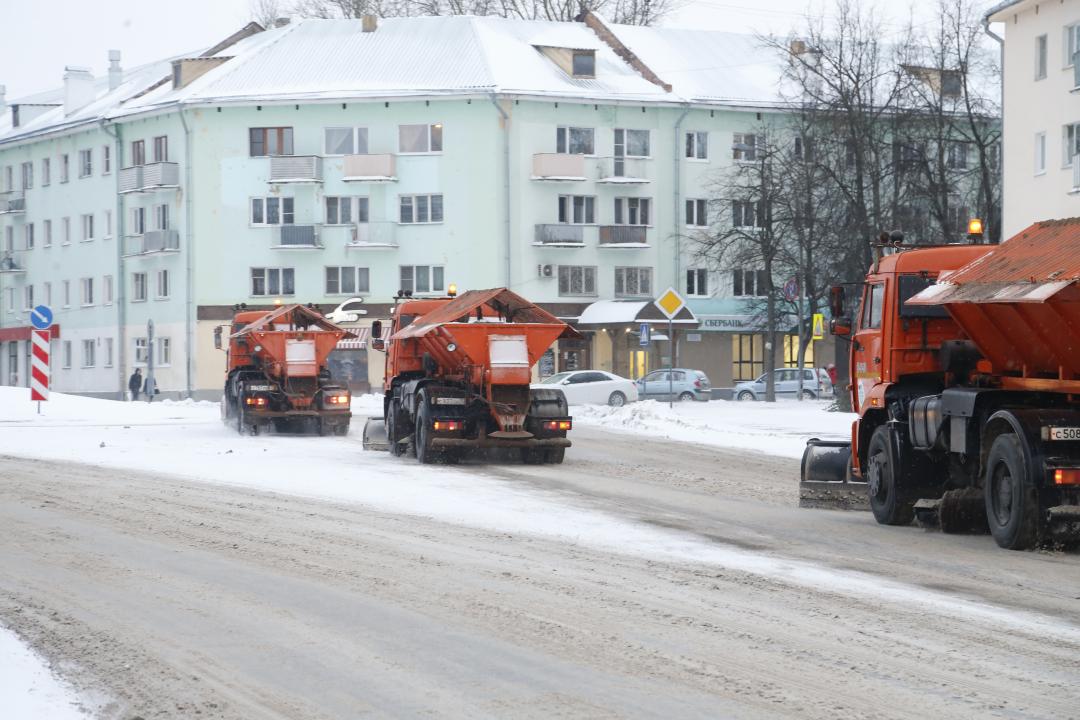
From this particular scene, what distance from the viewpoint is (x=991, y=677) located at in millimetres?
7691

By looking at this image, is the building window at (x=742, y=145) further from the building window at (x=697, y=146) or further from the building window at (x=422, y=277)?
the building window at (x=422, y=277)

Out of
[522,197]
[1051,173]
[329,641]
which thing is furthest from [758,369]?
[329,641]

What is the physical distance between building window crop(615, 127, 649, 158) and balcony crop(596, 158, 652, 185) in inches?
10.5

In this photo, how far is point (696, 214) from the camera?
229 feet

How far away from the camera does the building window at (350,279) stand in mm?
67500

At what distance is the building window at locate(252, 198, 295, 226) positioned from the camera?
67.5 meters

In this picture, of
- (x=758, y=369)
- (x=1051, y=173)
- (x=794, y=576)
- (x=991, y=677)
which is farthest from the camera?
(x=758, y=369)

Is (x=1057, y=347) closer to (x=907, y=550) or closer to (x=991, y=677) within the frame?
(x=907, y=550)

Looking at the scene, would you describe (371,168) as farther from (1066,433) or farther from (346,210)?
(1066,433)

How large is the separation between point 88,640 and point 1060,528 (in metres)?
7.75

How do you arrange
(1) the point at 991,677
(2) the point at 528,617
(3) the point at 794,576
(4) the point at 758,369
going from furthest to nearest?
1. (4) the point at 758,369
2. (3) the point at 794,576
3. (2) the point at 528,617
4. (1) the point at 991,677

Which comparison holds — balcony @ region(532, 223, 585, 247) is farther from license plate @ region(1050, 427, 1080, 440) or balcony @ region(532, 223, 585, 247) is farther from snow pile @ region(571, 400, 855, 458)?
license plate @ region(1050, 427, 1080, 440)

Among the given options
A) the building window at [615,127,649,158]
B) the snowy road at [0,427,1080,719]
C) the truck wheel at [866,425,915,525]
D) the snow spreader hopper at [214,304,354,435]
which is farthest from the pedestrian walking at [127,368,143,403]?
the truck wheel at [866,425,915,525]

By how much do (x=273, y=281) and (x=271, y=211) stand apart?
9.55ft
